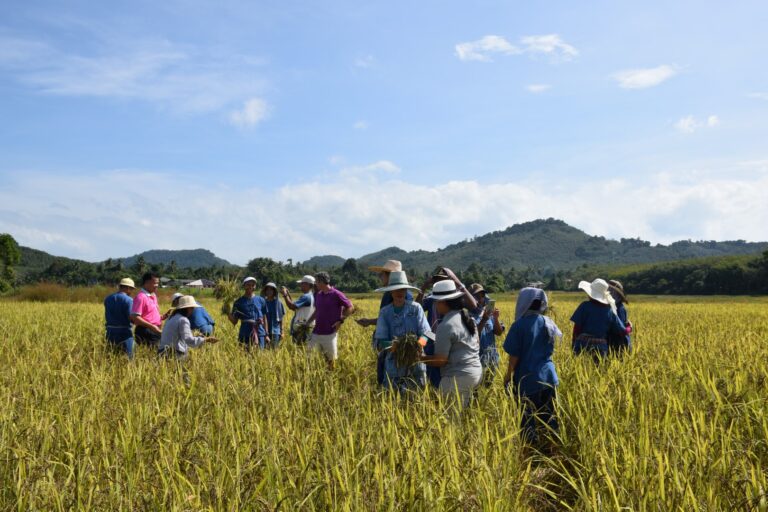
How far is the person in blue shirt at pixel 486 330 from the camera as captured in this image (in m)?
5.70

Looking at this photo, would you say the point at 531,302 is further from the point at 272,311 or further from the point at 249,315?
the point at 272,311

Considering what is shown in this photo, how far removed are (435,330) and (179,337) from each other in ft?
11.3

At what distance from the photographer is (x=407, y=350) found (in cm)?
448

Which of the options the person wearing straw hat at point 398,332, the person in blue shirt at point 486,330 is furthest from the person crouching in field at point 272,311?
the person wearing straw hat at point 398,332

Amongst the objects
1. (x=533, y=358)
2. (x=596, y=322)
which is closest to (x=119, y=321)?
(x=533, y=358)

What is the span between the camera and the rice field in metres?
2.59

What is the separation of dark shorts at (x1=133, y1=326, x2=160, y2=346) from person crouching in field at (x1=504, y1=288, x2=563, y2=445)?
5.44 meters

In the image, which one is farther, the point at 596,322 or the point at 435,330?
the point at 596,322

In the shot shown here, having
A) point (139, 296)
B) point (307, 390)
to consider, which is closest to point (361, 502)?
point (307, 390)

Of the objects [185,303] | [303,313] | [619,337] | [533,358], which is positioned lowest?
[619,337]

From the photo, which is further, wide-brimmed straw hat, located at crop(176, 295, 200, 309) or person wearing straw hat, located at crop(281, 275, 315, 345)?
person wearing straw hat, located at crop(281, 275, 315, 345)

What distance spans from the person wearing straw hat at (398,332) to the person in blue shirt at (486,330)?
97cm

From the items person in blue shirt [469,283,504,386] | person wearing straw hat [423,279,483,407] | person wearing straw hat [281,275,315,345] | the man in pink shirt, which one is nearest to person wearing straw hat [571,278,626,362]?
person in blue shirt [469,283,504,386]

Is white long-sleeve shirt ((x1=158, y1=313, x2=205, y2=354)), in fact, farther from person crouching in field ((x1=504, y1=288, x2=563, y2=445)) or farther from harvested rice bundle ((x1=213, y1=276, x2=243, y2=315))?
person crouching in field ((x1=504, y1=288, x2=563, y2=445))
